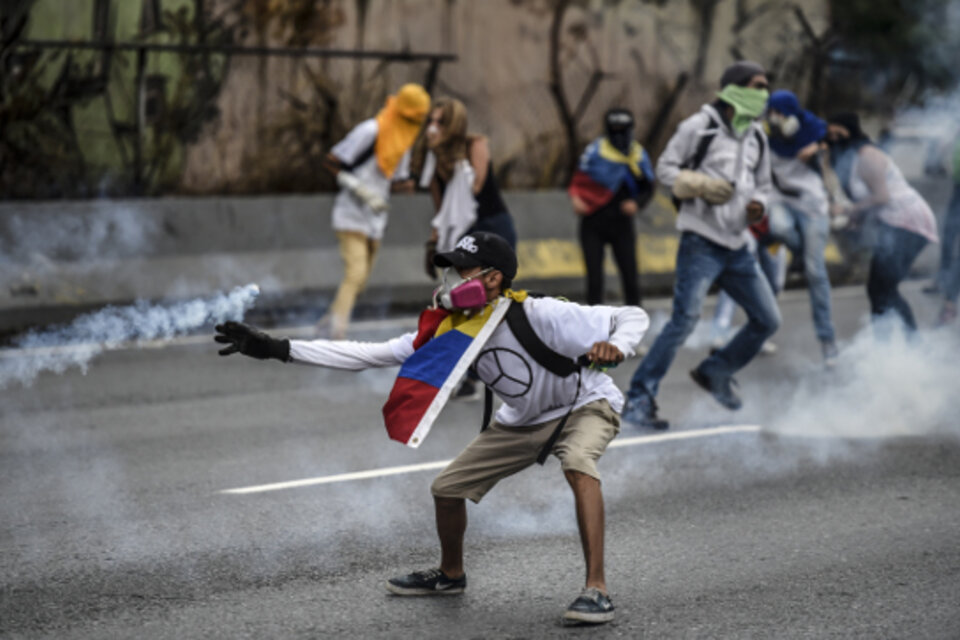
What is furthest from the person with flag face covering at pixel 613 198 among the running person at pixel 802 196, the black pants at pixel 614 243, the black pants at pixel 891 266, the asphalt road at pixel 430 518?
the black pants at pixel 891 266

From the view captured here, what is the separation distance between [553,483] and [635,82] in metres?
12.1

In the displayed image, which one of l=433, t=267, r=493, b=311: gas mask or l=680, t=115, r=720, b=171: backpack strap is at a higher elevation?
l=680, t=115, r=720, b=171: backpack strap

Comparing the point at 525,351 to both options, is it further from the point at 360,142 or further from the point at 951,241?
the point at 951,241

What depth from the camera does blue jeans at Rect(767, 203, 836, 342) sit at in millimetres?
10492

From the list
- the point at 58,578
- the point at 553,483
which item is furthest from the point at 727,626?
the point at 58,578

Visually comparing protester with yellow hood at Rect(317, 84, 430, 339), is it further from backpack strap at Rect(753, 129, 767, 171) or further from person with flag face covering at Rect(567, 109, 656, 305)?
backpack strap at Rect(753, 129, 767, 171)

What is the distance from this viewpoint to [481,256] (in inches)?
208

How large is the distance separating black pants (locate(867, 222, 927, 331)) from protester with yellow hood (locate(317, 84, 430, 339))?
347 cm

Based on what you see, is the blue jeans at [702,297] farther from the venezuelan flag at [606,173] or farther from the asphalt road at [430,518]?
the venezuelan flag at [606,173]

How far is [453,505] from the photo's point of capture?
5.38 m

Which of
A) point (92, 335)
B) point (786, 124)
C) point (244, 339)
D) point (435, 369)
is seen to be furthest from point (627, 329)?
point (92, 335)

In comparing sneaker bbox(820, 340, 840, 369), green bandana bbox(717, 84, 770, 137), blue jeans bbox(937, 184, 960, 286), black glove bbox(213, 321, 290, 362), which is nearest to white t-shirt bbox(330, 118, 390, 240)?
green bandana bbox(717, 84, 770, 137)

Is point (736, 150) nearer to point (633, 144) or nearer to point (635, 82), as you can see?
point (633, 144)

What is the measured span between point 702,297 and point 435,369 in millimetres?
3528
